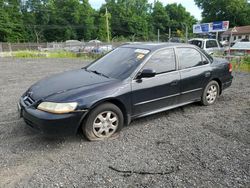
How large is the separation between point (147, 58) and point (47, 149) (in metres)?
2.22

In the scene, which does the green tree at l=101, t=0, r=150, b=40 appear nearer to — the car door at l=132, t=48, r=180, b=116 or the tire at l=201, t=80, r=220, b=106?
the tire at l=201, t=80, r=220, b=106

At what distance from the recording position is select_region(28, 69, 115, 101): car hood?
3.69 metres

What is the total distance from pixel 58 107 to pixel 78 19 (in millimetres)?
62542

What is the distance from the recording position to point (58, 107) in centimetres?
336

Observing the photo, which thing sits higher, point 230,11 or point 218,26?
point 230,11

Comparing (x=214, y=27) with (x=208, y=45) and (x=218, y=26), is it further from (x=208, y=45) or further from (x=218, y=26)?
(x=208, y=45)

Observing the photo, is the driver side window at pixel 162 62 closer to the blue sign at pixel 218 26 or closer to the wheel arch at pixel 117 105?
the wheel arch at pixel 117 105

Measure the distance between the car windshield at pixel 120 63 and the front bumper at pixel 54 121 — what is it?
41.5 inches

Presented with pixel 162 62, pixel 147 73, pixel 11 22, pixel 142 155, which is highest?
pixel 11 22

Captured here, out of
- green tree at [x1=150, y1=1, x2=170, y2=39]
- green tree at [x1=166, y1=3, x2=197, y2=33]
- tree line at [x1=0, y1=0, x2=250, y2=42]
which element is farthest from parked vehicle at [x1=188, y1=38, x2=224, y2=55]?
green tree at [x1=166, y1=3, x2=197, y2=33]

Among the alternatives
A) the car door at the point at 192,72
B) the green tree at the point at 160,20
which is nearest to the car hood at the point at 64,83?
the car door at the point at 192,72

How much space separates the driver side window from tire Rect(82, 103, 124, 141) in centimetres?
100

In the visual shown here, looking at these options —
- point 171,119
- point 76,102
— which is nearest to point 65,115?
point 76,102

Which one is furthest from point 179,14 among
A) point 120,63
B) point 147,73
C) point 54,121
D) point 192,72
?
point 54,121
